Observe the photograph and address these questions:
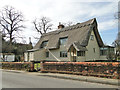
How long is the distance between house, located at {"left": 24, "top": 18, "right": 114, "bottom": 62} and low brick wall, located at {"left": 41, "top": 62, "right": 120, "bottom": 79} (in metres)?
8.12

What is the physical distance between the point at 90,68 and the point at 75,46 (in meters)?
10.8

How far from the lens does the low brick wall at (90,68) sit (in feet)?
33.5

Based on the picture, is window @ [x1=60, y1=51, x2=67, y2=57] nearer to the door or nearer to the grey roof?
the grey roof

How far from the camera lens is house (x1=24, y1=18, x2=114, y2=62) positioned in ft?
77.8

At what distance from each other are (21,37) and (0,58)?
14991 mm

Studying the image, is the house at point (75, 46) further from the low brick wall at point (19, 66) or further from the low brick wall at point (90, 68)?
the low brick wall at point (19, 66)

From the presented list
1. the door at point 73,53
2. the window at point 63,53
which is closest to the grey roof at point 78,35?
the door at point 73,53

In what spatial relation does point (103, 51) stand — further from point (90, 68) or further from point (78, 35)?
point (90, 68)

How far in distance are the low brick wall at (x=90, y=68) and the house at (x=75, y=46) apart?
26.6 feet

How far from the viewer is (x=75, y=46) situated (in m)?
22.3

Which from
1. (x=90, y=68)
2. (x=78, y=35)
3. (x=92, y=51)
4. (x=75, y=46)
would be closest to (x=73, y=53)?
(x=75, y=46)

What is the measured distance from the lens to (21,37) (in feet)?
140

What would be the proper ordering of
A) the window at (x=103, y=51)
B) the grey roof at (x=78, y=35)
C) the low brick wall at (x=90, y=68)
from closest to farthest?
1. the low brick wall at (x=90, y=68)
2. the grey roof at (x=78, y=35)
3. the window at (x=103, y=51)

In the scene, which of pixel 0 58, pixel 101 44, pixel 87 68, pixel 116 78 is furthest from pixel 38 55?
pixel 116 78
